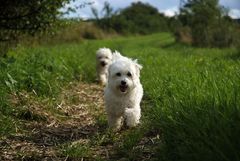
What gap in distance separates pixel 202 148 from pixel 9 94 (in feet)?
17.2

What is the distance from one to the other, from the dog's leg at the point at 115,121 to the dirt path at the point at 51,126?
242mm

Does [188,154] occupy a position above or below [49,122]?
above

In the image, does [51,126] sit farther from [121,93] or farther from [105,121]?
[121,93]

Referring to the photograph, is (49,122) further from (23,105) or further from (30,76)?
(30,76)

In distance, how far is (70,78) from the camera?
44.2ft

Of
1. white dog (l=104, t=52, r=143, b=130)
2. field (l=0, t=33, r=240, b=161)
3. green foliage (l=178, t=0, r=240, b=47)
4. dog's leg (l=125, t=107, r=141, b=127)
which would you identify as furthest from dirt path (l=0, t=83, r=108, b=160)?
green foliage (l=178, t=0, r=240, b=47)

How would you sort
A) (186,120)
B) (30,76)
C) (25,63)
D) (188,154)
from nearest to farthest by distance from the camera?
1. (188,154)
2. (186,120)
3. (30,76)
4. (25,63)

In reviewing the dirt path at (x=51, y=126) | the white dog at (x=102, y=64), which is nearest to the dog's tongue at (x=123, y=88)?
the dirt path at (x=51, y=126)

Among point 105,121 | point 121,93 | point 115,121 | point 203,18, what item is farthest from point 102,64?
point 203,18

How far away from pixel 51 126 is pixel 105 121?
0.87 m

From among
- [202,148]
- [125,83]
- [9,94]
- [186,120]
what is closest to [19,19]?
[9,94]

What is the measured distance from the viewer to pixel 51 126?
8.26m

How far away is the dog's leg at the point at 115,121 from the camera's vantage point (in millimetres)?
7811

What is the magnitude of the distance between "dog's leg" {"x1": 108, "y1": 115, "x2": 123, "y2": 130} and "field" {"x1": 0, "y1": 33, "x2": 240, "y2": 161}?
12 centimetres
